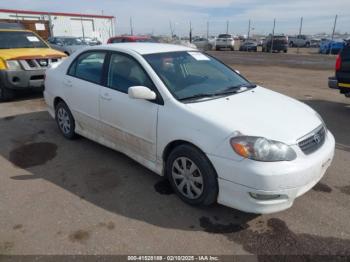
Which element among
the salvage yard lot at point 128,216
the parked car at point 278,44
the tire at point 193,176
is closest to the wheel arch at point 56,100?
the salvage yard lot at point 128,216

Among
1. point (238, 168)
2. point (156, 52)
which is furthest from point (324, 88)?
point (238, 168)

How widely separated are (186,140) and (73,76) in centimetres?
253

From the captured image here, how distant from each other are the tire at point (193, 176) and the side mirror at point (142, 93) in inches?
24.8

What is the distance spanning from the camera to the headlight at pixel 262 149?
2.60 meters

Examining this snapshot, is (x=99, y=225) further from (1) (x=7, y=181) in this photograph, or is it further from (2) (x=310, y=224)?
(2) (x=310, y=224)

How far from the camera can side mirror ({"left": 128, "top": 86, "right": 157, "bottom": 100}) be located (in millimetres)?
3178

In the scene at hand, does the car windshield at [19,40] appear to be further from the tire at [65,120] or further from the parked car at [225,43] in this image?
the parked car at [225,43]

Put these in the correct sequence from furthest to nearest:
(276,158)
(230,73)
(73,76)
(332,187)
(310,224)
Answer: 1. (73,76)
2. (230,73)
3. (332,187)
4. (310,224)
5. (276,158)

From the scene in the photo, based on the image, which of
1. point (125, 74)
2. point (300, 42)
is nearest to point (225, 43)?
point (300, 42)

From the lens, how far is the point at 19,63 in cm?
728

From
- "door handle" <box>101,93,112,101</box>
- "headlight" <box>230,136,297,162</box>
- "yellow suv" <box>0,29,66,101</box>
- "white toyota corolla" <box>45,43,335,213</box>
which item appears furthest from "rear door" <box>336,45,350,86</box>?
"yellow suv" <box>0,29,66,101</box>

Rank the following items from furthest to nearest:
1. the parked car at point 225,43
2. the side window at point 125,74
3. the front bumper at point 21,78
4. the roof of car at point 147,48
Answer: the parked car at point 225,43 < the front bumper at point 21,78 < the roof of car at point 147,48 < the side window at point 125,74

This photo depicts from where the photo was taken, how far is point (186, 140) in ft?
9.70

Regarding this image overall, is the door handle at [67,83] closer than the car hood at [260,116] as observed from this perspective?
No
